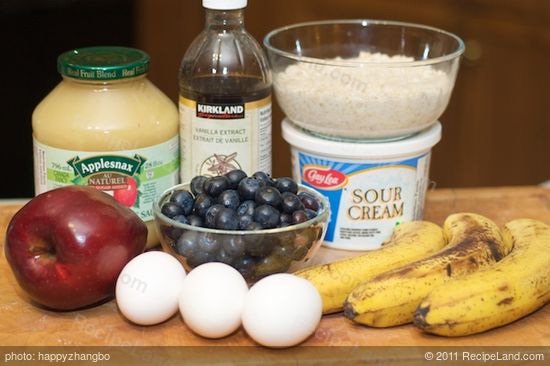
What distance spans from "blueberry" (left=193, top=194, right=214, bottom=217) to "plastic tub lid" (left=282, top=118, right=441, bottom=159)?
216 millimetres

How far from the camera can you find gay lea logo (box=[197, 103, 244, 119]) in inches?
50.9

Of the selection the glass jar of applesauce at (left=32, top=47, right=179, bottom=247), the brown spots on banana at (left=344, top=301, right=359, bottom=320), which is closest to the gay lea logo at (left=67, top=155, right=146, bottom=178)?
the glass jar of applesauce at (left=32, top=47, right=179, bottom=247)

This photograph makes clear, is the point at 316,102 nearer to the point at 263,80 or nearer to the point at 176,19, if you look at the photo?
the point at 263,80

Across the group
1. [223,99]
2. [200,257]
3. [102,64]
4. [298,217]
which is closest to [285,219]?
[298,217]

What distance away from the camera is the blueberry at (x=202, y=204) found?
3.86 ft

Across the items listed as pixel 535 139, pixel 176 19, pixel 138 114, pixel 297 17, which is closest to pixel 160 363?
pixel 138 114

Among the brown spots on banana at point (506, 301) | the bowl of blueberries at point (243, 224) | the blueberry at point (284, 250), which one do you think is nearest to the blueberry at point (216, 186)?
the bowl of blueberries at point (243, 224)

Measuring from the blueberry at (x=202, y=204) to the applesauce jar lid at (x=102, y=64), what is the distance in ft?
0.67

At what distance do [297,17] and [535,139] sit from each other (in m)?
0.77

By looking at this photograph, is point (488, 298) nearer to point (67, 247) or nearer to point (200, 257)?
point (200, 257)

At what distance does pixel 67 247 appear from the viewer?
111 centimetres

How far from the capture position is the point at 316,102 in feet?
4.33

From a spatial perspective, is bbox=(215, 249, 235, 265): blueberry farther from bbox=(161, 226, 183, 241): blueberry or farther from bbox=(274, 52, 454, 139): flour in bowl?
bbox=(274, 52, 454, 139): flour in bowl

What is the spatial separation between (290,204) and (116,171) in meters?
0.25
